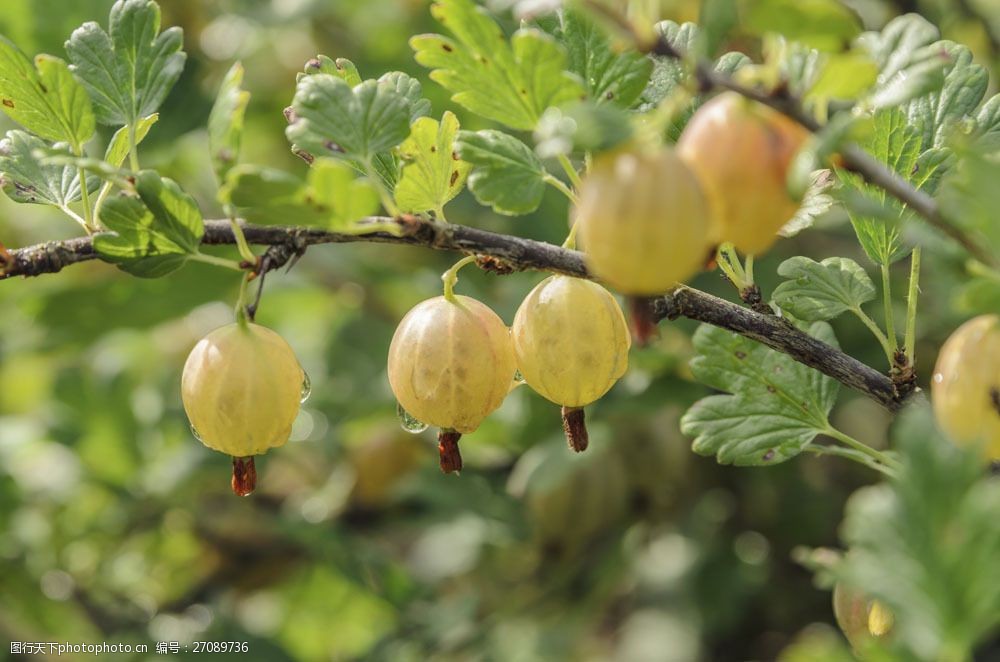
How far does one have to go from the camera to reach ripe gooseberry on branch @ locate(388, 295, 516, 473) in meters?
0.89

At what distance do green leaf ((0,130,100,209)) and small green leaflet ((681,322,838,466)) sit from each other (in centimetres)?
62

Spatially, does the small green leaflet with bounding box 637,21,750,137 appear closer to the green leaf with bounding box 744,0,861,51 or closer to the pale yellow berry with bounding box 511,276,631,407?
the pale yellow berry with bounding box 511,276,631,407

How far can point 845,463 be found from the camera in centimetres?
236

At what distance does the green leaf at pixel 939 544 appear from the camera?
583 millimetres

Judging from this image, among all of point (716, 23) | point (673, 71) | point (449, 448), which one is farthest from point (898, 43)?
point (449, 448)

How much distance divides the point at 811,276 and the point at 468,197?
1403mm

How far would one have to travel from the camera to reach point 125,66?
1.01 meters

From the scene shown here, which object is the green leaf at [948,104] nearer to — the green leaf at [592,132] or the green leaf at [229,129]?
the green leaf at [592,132]

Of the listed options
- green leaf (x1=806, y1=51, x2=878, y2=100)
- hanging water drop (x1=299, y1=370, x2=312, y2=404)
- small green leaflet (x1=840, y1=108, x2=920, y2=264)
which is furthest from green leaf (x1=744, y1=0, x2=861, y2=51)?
hanging water drop (x1=299, y1=370, x2=312, y2=404)

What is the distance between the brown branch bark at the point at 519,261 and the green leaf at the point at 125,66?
0.52 ft

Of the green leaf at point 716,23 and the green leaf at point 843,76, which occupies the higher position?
the green leaf at point 716,23

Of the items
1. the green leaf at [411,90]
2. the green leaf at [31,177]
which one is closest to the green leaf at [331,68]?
the green leaf at [411,90]

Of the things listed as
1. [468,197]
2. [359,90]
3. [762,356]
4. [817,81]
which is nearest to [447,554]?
[468,197]

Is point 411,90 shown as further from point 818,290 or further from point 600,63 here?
point 818,290
